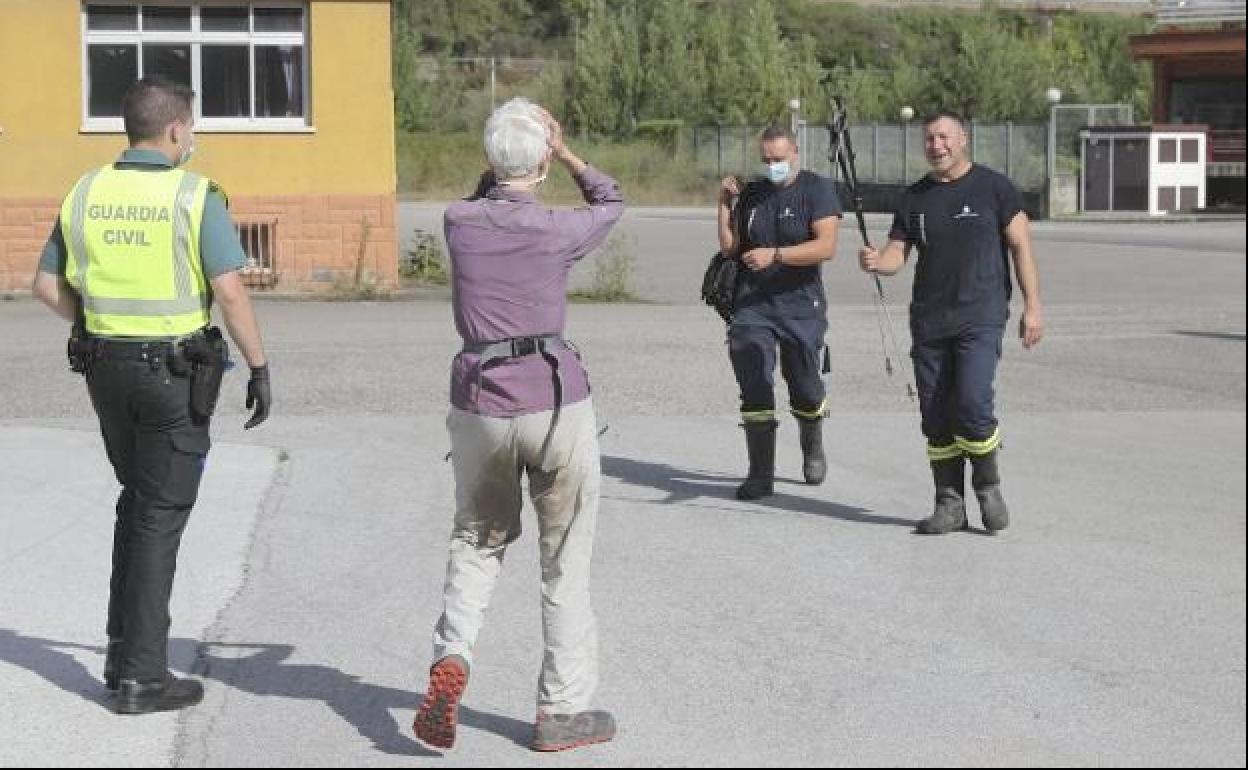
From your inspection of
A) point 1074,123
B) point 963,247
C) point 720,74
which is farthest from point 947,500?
point 1074,123

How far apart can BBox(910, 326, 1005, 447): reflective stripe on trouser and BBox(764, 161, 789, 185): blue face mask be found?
128cm

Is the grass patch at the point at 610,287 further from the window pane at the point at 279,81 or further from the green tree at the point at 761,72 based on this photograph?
the green tree at the point at 761,72

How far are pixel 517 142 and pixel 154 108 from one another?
1.22 m

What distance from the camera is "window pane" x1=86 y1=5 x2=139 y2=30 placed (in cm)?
2366

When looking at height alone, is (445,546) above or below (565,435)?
below

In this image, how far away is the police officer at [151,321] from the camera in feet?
21.1

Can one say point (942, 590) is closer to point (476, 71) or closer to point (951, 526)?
point (951, 526)

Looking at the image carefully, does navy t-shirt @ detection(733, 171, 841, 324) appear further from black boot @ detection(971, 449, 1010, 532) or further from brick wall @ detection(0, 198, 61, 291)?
brick wall @ detection(0, 198, 61, 291)

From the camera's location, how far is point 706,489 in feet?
36.3

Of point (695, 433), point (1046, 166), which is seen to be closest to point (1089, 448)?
point (695, 433)

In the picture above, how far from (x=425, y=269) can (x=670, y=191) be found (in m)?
30.7

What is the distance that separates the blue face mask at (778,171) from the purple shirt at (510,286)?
4548 millimetres

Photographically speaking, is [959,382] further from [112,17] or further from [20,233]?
[20,233]

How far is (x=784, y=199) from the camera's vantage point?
10555 mm
